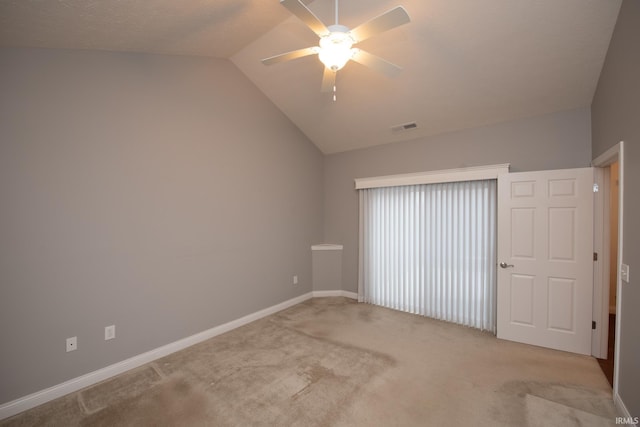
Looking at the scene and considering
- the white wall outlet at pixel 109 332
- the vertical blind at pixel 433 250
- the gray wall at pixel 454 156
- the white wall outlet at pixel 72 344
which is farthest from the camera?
the vertical blind at pixel 433 250

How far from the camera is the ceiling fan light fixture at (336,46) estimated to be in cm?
184

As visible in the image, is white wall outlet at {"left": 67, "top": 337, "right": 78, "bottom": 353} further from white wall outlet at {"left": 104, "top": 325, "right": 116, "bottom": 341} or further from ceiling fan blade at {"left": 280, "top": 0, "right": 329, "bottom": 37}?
ceiling fan blade at {"left": 280, "top": 0, "right": 329, "bottom": 37}

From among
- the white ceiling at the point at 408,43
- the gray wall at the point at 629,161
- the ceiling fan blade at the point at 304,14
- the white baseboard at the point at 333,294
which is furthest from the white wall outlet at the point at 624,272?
the white baseboard at the point at 333,294

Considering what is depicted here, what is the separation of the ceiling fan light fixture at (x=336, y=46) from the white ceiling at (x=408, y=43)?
37.3 inches

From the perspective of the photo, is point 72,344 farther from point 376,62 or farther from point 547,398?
point 547,398

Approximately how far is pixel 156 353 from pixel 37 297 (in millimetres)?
1168

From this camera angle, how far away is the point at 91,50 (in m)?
2.48

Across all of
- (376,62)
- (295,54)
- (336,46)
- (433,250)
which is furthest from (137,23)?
(433,250)

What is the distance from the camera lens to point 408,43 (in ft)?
9.26

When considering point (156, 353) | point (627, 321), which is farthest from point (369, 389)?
point (156, 353)

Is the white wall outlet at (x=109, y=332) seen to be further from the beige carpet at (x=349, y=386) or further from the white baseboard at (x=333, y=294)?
the white baseboard at (x=333, y=294)

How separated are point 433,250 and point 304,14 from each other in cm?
341

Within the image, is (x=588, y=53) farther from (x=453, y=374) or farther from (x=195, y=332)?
(x=195, y=332)

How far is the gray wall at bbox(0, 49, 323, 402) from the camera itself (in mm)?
2156
